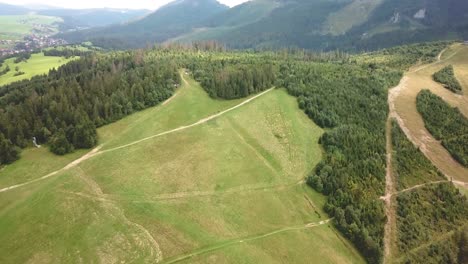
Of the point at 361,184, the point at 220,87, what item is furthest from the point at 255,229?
the point at 220,87

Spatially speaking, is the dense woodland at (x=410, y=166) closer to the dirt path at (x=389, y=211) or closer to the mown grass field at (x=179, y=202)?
the dirt path at (x=389, y=211)

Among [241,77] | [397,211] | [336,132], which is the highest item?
[241,77]

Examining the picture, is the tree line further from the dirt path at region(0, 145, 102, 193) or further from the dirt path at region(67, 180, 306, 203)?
the dirt path at region(0, 145, 102, 193)

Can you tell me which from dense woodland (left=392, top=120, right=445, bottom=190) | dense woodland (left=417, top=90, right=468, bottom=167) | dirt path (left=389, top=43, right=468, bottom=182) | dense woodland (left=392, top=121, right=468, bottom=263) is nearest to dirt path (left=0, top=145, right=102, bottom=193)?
dense woodland (left=392, top=121, right=468, bottom=263)

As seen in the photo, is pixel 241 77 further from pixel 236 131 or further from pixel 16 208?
pixel 16 208

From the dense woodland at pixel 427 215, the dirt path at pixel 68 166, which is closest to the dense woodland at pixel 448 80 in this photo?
the dense woodland at pixel 427 215

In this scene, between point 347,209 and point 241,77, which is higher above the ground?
point 241,77
